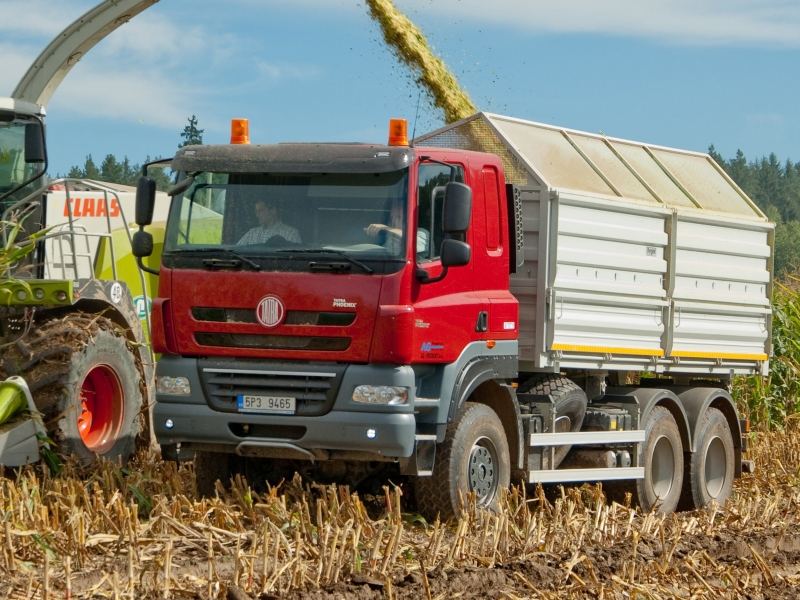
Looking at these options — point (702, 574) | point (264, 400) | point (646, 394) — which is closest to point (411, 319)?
point (264, 400)

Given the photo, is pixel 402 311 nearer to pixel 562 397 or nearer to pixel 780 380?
pixel 562 397

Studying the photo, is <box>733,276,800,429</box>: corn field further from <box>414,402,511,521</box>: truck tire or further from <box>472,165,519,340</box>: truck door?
<box>414,402,511,521</box>: truck tire

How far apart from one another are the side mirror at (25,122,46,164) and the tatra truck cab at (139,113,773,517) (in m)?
1.48

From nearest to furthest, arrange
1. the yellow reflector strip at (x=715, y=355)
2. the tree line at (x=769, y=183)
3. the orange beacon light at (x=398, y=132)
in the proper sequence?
the orange beacon light at (x=398, y=132) → the yellow reflector strip at (x=715, y=355) → the tree line at (x=769, y=183)

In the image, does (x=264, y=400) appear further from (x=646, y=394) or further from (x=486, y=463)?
(x=646, y=394)

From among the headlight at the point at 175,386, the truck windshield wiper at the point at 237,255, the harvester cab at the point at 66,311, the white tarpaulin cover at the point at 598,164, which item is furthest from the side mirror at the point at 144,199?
the white tarpaulin cover at the point at 598,164

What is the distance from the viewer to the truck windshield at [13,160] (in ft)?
32.2

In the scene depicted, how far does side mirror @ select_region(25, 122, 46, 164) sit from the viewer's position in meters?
9.51

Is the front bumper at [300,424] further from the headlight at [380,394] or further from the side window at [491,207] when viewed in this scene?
the side window at [491,207]

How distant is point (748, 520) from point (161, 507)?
183 inches

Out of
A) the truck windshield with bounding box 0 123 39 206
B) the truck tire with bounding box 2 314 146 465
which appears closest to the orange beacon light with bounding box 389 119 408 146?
the truck tire with bounding box 2 314 146 465

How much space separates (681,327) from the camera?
1126 cm

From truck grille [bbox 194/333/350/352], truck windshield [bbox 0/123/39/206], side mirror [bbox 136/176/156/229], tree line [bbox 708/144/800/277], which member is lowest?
truck grille [bbox 194/333/350/352]

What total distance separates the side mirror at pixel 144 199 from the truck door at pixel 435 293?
1.90 meters
